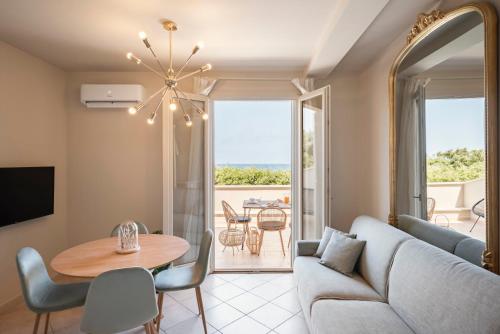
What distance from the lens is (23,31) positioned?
92.4 inches

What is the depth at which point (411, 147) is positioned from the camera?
2.21 meters

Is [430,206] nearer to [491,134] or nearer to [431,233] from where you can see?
[431,233]

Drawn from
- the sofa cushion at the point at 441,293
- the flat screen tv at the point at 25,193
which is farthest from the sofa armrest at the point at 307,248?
the flat screen tv at the point at 25,193

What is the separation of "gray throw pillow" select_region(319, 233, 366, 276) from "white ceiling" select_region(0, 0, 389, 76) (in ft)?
5.99

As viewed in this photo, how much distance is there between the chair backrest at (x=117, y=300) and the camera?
4.77 feet

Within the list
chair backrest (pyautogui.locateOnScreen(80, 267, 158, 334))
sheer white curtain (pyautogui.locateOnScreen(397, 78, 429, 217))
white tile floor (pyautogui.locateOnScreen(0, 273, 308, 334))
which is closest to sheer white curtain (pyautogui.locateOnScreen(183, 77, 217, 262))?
white tile floor (pyautogui.locateOnScreen(0, 273, 308, 334))

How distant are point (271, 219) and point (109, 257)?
8.70 feet

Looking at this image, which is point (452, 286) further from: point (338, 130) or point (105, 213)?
point (105, 213)

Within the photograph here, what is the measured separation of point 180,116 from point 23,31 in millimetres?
1613

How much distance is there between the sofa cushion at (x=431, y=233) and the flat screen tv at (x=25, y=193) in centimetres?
369

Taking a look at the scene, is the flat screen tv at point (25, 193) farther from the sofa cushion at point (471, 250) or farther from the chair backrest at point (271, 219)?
the sofa cushion at point (471, 250)

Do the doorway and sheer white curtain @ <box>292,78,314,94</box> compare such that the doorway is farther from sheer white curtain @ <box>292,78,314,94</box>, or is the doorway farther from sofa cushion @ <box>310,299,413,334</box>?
sofa cushion @ <box>310,299,413,334</box>

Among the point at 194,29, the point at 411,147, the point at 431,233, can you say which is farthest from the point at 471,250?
the point at 194,29

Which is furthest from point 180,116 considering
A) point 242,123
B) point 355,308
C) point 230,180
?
point 242,123
